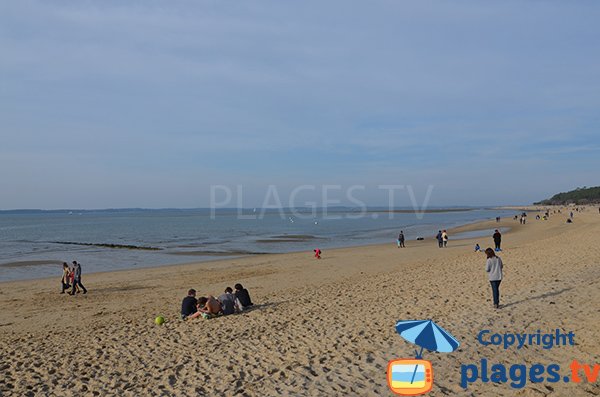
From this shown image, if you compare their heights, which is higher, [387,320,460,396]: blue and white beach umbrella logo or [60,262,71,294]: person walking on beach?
[387,320,460,396]: blue and white beach umbrella logo

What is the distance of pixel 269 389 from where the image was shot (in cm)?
743

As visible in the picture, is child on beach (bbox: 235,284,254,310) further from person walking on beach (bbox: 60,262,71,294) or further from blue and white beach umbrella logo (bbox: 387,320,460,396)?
person walking on beach (bbox: 60,262,71,294)

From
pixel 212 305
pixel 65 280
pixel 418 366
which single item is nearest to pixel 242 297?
pixel 212 305

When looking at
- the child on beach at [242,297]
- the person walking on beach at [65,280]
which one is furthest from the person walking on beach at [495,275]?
the person walking on beach at [65,280]

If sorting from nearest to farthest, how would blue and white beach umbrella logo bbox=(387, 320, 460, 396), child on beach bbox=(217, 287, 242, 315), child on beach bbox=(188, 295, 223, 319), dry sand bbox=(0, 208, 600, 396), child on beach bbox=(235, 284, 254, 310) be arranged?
blue and white beach umbrella logo bbox=(387, 320, 460, 396) → dry sand bbox=(0, 208, 600, 396) → child on beach bbox=(188, 295, 223, 319) → child on beach bbox=(217, 287, 242, 315) → child on beach bbox=(235, 284, 254, 310)

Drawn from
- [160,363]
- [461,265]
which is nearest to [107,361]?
[160,363]

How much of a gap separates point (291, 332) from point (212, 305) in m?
2.88

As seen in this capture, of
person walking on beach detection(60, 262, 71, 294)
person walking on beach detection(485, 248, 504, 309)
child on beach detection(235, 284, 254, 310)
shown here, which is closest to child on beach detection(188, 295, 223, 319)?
child on beach detection(235, 284, 254, 310)

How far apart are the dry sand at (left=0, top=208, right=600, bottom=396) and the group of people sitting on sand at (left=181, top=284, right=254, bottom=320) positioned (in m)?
0.44

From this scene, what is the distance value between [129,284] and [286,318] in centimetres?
1088

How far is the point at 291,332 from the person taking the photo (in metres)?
10.8

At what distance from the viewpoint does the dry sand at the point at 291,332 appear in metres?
7.80

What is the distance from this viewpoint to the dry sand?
7801mm

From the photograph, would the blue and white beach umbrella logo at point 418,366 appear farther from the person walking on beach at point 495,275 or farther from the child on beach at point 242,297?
the child on beach at point 242,297
